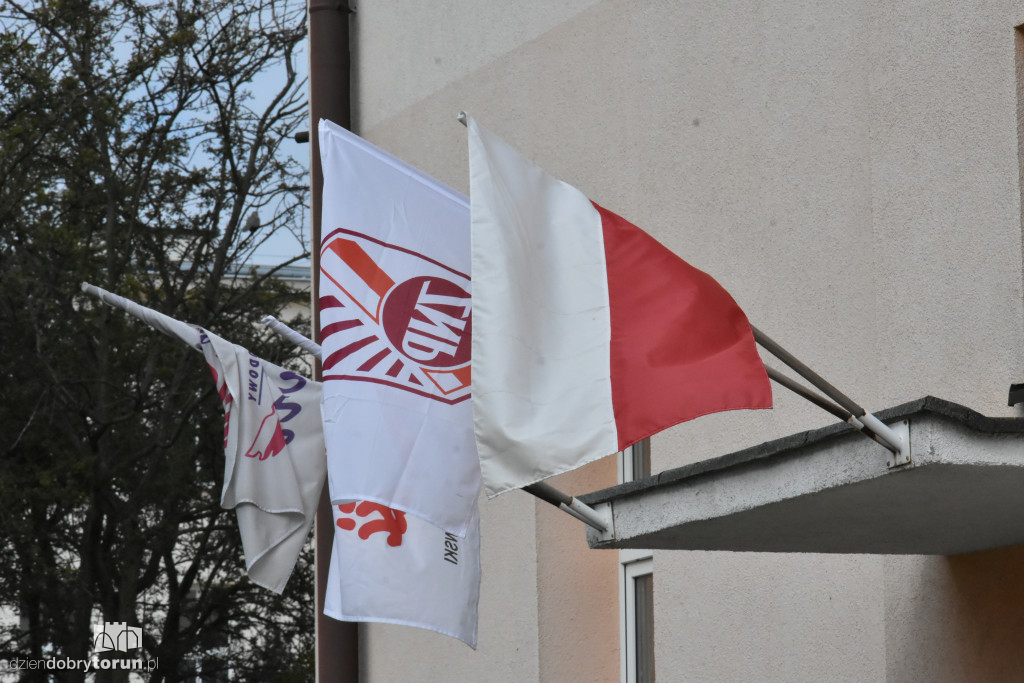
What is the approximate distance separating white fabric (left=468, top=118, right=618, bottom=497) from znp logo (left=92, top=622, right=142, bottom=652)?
525 inches

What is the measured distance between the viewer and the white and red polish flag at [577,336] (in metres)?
4.26

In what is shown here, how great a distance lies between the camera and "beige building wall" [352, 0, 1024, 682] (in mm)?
5730

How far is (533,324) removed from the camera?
4469mm

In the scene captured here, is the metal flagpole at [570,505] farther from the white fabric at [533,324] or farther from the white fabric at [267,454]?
the white fabric at [267,454]

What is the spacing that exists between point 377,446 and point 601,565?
3.30 meters

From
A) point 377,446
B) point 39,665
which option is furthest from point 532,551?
point 39,665

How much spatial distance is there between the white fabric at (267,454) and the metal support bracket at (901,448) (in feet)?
14.3

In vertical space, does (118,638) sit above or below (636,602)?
above

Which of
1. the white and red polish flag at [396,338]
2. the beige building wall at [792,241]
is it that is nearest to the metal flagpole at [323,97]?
the beige building wall at [792,241]

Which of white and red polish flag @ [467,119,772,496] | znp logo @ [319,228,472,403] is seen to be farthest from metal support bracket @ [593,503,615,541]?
white and red polish flag @ [467,119,772,496]

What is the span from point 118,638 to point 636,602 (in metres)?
10.5
